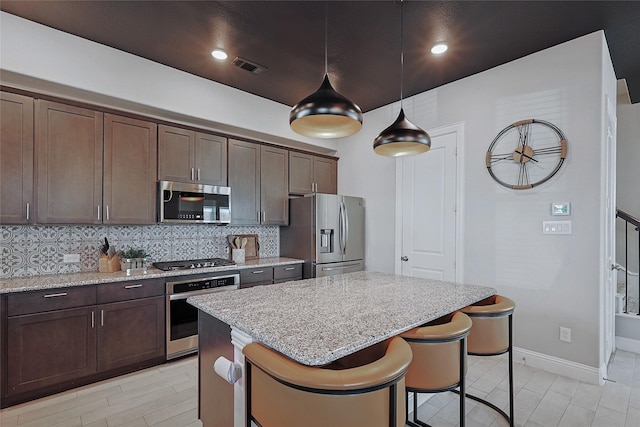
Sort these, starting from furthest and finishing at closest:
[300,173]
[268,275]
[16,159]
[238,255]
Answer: [300,173], [238,255], [268,275], [16,159]

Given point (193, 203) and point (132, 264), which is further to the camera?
→ point (193, 203)

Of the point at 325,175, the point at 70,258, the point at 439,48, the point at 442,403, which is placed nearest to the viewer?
the point at 442,403

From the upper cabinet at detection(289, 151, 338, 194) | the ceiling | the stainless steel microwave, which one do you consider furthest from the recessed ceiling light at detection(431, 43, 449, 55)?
the stainless steel microwave

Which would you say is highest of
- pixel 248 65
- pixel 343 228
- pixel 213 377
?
pixel 248 65

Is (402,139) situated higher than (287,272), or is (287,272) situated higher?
(402,139)

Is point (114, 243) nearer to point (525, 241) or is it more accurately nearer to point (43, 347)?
point (43, 347)

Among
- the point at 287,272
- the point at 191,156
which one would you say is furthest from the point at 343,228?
the point at 191,156

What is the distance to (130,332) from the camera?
279 centimetres

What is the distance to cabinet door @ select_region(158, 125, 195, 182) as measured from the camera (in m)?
3.24

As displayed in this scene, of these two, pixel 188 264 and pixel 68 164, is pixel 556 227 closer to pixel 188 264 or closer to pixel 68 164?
pixel 188 264

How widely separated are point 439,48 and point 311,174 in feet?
7.50

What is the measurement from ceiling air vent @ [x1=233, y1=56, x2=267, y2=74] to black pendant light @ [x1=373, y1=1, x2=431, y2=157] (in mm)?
1442

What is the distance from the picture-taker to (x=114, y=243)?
320 cm

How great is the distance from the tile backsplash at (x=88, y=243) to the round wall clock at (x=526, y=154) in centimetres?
310
